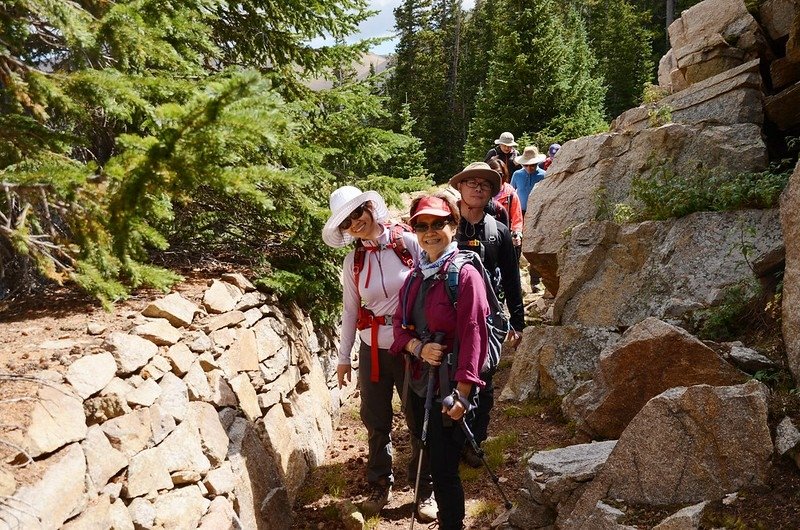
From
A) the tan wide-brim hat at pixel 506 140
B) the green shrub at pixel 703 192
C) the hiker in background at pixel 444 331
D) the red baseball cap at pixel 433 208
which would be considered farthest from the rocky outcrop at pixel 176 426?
the tan wide-brim hat at pixel 506 140

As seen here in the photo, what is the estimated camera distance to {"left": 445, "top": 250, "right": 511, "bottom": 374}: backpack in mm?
3818

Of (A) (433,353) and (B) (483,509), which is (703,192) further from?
(A) (433,353)

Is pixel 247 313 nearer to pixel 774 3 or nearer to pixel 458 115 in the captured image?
pixel 774 3

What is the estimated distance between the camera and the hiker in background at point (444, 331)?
372cm

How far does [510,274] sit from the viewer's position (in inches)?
201

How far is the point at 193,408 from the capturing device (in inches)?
Answer: 171

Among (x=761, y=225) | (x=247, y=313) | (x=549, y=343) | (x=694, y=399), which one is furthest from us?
(x=549, y=343)

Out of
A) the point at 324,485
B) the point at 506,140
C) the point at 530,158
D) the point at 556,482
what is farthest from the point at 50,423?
the point at 530,158

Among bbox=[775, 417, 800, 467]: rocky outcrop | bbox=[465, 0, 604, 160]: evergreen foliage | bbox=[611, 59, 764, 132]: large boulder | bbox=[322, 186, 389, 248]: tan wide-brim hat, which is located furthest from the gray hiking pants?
bbox=[465, 0, 604, 160]: evergreen foliage

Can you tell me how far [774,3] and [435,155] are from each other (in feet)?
86.3

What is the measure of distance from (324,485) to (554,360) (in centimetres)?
307

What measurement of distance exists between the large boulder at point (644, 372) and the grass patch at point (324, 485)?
248 centimetres

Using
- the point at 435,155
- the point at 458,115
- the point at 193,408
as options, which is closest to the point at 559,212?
the point at 193,408

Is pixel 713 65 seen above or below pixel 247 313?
above
